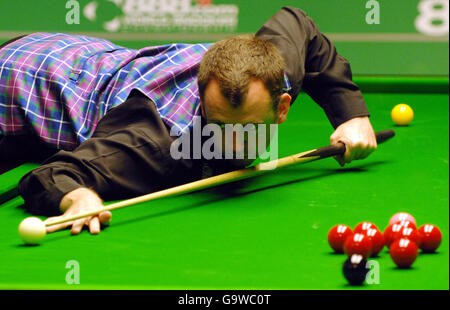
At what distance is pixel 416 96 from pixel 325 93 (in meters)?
1.35

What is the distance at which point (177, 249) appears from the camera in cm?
210

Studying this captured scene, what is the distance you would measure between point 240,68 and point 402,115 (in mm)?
1649

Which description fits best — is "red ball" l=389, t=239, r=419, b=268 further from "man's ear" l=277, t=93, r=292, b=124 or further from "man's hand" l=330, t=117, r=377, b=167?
"man's hand" l=330, t=117, r=377, b=167

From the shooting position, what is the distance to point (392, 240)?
2061 millimetres

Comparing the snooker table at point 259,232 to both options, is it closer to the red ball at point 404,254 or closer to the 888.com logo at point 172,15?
the red ball at point 404,254

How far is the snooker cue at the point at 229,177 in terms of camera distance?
7.93ft

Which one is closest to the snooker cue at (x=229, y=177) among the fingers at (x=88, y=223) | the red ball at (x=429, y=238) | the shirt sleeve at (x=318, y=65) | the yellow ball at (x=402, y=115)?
the fingers at (x=88, y=223)

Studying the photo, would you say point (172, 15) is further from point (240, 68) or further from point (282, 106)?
point (240, 68)

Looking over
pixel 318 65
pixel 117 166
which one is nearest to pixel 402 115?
pixel 318 65

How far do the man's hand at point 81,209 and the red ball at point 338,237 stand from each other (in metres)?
0.70

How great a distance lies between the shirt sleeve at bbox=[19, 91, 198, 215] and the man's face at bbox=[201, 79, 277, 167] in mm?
239

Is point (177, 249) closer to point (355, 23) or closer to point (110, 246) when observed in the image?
point (110, 246)

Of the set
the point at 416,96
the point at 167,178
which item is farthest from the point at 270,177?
the point at 416,96

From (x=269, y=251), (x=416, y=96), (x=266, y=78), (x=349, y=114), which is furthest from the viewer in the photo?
(x=416, y=96)
